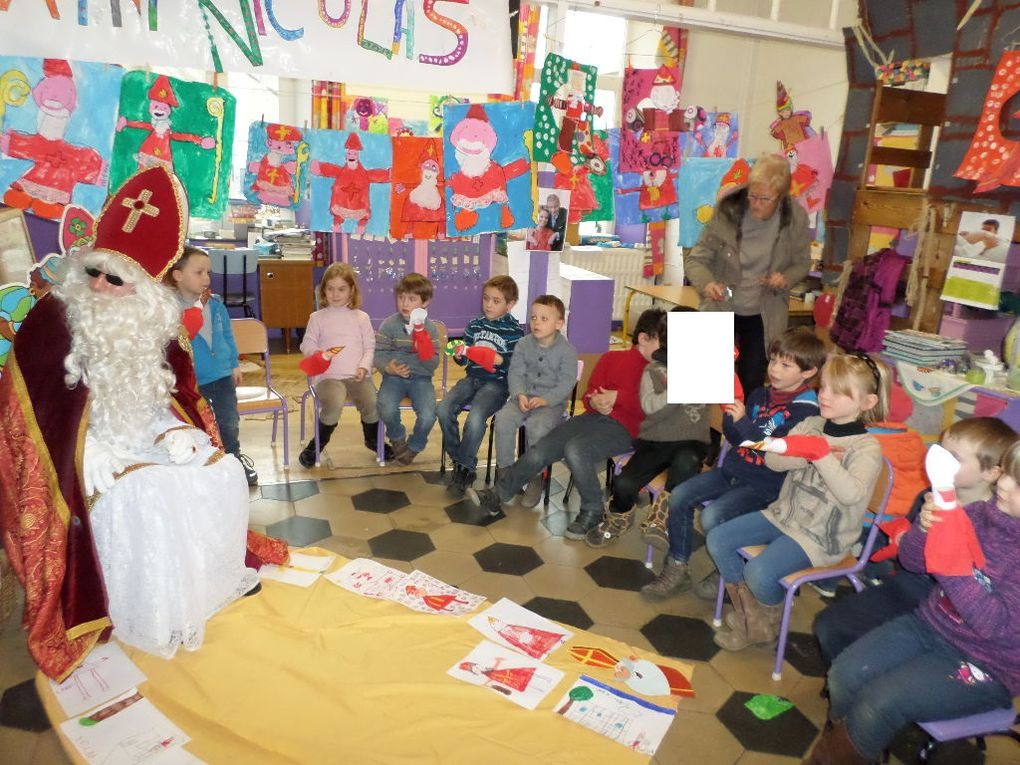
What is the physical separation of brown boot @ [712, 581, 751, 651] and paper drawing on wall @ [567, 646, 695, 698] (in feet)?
0.78

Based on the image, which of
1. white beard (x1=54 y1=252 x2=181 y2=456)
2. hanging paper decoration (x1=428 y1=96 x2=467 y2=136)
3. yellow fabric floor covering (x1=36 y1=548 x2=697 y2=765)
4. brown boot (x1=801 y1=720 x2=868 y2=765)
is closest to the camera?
brown boot (x1=801 y1=720 x2=868 y2=765)

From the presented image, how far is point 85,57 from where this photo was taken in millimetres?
3352

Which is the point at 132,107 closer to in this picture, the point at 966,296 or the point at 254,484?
the point at 254,484

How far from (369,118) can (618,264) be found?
312cm

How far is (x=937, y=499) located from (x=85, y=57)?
3833 mm

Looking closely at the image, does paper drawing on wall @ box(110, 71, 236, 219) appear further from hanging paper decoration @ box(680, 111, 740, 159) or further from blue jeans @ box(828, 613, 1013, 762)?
blue jeans @ box(828, 613, 1013, 762)

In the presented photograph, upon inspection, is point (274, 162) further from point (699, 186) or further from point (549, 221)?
point (699, 186)

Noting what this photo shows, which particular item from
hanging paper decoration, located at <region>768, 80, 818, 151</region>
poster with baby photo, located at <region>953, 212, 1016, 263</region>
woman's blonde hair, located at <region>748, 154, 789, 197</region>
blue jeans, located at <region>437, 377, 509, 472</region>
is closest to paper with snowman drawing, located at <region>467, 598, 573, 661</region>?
blue jeans, located at <region>437, 377, 509, 472</region>

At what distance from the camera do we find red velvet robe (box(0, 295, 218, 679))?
2.34 meters

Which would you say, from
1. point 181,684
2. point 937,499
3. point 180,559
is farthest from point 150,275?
point 937,499

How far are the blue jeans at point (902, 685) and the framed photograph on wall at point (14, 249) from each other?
356 cm

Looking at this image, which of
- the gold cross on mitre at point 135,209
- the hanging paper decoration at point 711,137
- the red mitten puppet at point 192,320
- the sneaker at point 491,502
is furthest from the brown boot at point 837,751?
the hanging paper decoration at point 711,137

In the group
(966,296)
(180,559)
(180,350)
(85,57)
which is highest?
(85,57)

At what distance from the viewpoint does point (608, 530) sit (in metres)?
3.56
